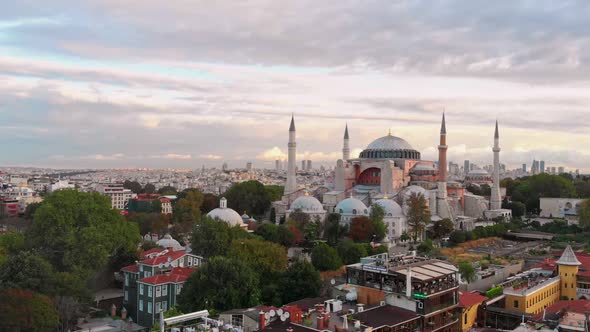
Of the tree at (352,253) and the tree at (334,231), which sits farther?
the tree at (334,231)

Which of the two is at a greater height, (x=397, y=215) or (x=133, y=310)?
(x=397, y=215)

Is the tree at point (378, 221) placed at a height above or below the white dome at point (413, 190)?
below

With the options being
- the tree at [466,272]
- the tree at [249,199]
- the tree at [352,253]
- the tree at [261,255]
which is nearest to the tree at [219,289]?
the tree at [261,255]

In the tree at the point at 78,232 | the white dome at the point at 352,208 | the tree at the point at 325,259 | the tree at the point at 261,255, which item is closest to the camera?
the tree at the point at 261,255

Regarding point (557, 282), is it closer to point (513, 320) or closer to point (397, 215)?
point (513, 320)

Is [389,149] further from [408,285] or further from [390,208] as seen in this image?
[408,285]

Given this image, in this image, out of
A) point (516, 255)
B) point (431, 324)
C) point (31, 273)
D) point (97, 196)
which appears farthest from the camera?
point (516, 255)

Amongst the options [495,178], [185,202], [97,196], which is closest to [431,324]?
[97,196]

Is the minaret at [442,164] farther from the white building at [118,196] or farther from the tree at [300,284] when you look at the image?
the white building at [118,196]
